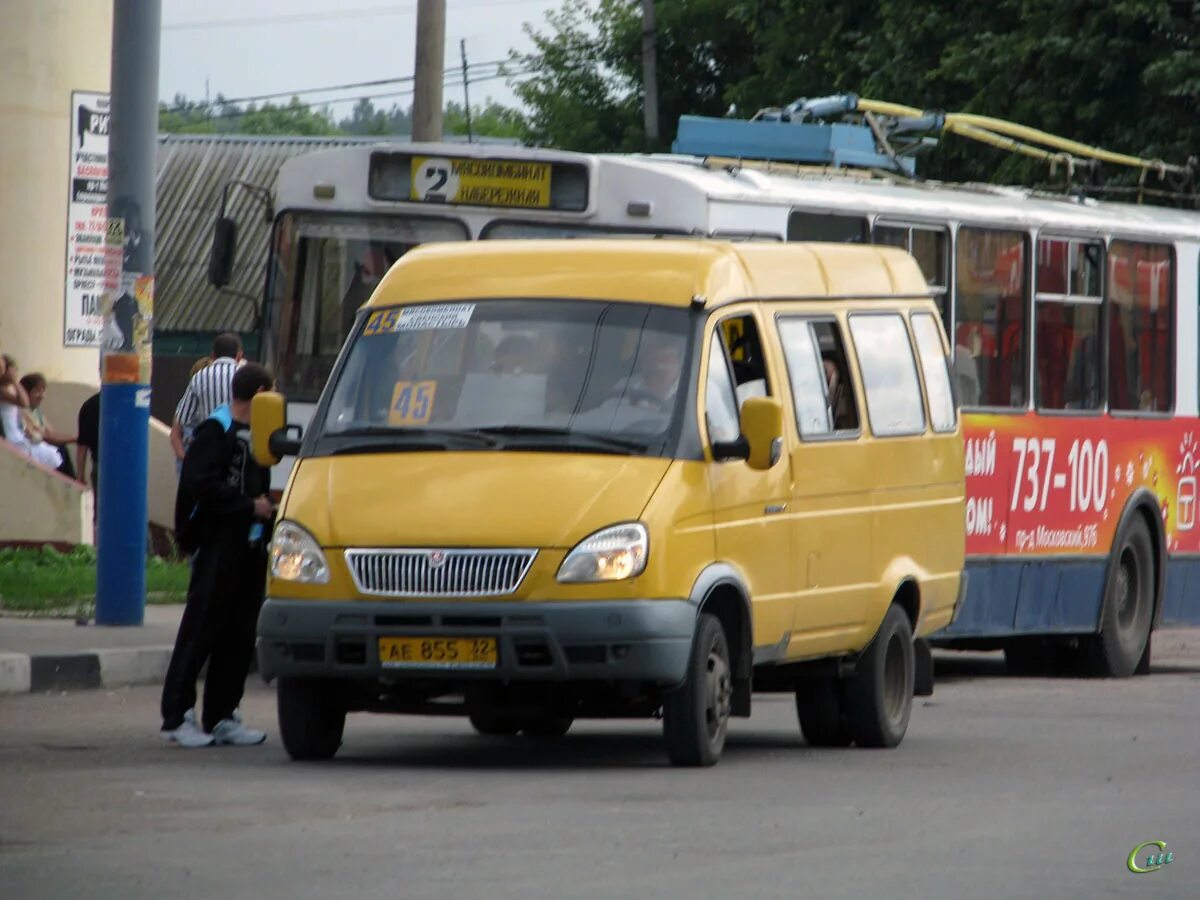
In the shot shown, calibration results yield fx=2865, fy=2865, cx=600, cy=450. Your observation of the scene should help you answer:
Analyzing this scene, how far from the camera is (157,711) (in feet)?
46.1

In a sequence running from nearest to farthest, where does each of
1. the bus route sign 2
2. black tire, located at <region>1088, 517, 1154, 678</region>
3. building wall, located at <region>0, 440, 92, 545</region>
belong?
1. the bus route sign 2
2. black tire, located at <region>1088, 517, 1154, 678</region>
3. building wall, located at <region>0, 440, 92, 545</region>

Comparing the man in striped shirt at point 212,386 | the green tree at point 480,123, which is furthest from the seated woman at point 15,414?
the green tree at point 480,123

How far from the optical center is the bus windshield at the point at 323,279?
16.0 meters

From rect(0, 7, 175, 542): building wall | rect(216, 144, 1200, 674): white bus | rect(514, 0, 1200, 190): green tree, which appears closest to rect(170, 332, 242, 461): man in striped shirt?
rect(216, 144, 1200, 674): white bus

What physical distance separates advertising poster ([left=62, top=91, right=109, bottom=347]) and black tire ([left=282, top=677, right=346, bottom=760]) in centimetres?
1314

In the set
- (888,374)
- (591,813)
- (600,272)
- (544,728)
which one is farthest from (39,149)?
(591,813)

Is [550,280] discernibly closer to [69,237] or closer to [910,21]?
[69,237]

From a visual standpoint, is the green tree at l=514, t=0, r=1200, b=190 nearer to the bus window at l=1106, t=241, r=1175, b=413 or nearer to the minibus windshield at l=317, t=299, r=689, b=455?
the bus window at l=1106, t=241, r=1175, b=413

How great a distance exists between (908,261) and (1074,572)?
4813 millimetres

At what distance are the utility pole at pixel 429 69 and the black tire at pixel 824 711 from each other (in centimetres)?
882

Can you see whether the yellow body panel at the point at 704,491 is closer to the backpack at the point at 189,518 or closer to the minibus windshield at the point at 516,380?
the minibus windshield at the point at 516,380

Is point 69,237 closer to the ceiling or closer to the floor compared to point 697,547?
closer to the ceiling

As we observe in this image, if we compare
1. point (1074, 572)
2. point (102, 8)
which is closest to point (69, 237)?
point (102, 8)

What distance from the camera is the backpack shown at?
12.0 metres
